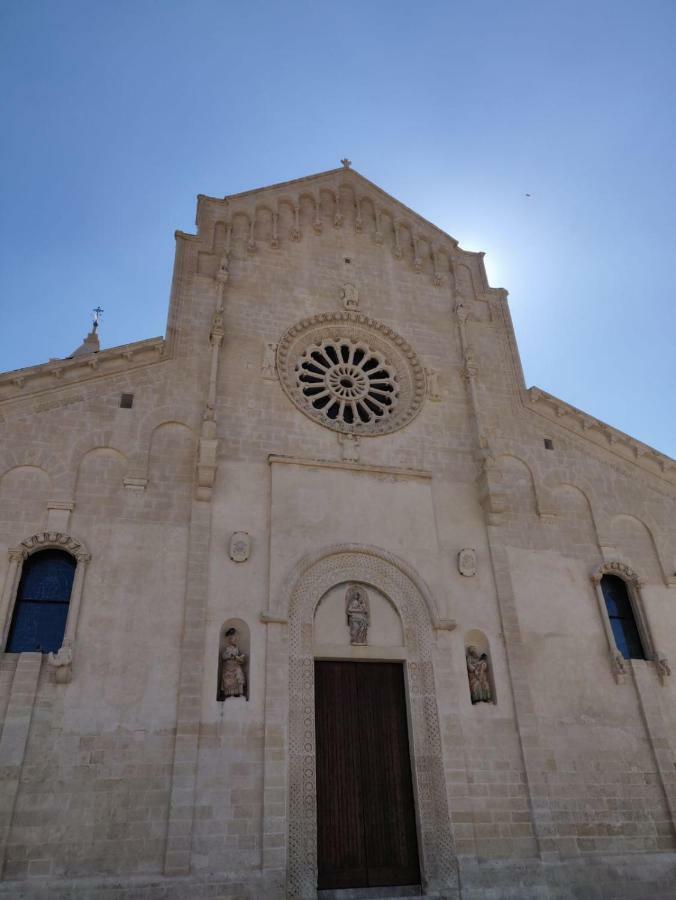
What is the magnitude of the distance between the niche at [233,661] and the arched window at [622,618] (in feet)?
25.0

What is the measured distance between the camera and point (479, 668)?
42.8ft

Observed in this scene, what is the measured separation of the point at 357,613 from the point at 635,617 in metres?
6.18

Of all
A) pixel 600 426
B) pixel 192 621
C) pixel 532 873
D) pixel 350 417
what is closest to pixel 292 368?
pixel 350 417

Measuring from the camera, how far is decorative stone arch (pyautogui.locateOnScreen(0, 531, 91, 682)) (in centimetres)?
1103

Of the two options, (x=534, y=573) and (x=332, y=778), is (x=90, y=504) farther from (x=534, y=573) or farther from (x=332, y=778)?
(x=534, y=573)

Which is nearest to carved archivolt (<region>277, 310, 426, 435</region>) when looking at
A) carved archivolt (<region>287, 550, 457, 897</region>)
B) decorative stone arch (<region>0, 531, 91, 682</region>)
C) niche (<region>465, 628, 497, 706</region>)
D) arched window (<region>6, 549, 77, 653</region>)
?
carved archivolt (<region>287, 550, 457, 897</region>)

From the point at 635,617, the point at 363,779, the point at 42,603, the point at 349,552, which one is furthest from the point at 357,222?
the point at 363,779

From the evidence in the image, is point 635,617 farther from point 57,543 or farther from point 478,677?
point 57,543

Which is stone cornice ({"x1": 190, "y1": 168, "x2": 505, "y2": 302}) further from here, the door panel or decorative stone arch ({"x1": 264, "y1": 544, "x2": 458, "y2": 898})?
the door panel

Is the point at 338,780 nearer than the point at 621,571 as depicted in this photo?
Yes

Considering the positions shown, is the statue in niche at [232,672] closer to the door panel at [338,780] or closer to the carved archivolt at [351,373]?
the door panel at [338,780]

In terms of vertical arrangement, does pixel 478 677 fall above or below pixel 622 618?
below

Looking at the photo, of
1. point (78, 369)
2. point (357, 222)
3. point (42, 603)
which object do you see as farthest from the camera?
point (357, 222)

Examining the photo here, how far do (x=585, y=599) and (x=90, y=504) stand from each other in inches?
393
